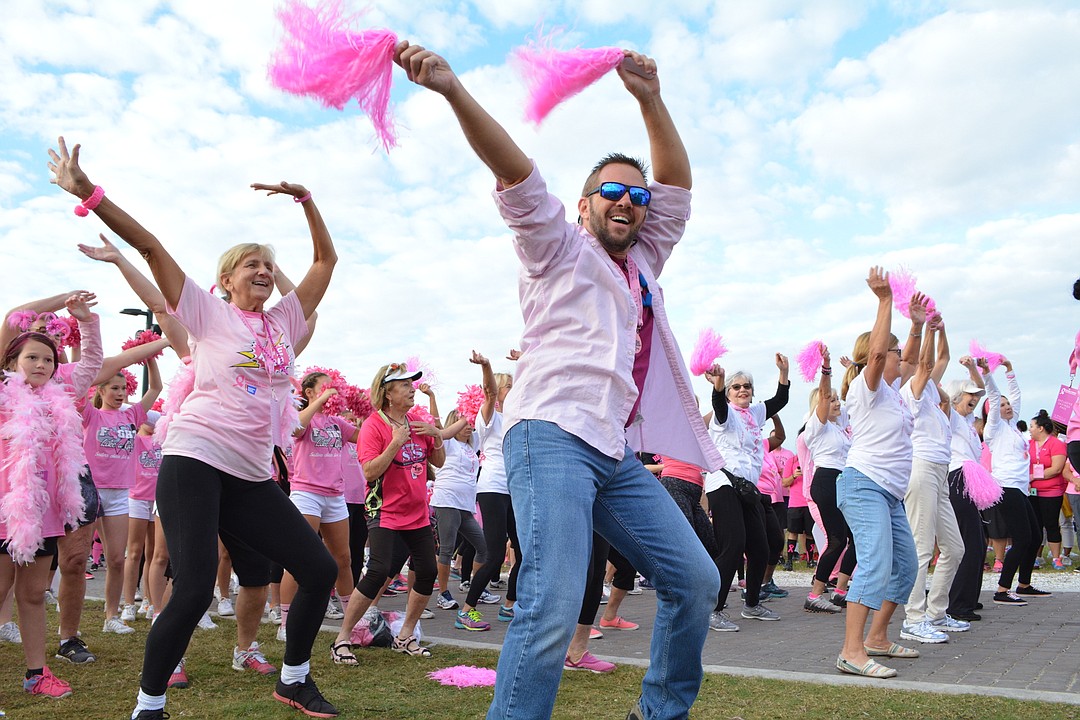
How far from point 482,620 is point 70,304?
484 centimetres

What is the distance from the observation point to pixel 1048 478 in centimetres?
1292

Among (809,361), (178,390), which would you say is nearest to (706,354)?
(809,361)

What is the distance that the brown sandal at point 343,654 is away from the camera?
6.15 m

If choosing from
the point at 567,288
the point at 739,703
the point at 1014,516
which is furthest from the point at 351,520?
the point at 1014,516

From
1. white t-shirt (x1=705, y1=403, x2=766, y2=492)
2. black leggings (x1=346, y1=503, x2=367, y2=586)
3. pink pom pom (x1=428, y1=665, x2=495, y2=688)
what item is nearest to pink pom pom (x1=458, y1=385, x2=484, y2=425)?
black leggings (x1=346, y1=503, x2=367, y2=586)

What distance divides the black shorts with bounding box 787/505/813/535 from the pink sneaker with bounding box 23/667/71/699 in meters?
12.3

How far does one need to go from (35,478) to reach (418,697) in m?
2.58

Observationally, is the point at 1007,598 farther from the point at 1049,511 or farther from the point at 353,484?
the point at 353,484

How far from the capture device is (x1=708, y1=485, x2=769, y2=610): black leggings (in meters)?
8.36

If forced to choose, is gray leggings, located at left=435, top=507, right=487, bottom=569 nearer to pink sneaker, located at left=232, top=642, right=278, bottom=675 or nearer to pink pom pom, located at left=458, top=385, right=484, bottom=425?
pink pom pom, located at left=458, top=385, right=484, bottom=425

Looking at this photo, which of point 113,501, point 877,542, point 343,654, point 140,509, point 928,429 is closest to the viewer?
point 877,542

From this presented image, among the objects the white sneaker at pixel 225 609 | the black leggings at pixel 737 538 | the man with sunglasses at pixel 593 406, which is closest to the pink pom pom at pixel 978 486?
the black leggings at pixel 737 538

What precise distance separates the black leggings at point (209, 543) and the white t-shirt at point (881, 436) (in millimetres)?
3591

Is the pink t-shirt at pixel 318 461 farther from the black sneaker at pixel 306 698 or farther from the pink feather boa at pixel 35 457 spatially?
the black sneaker at pixel 306 698
